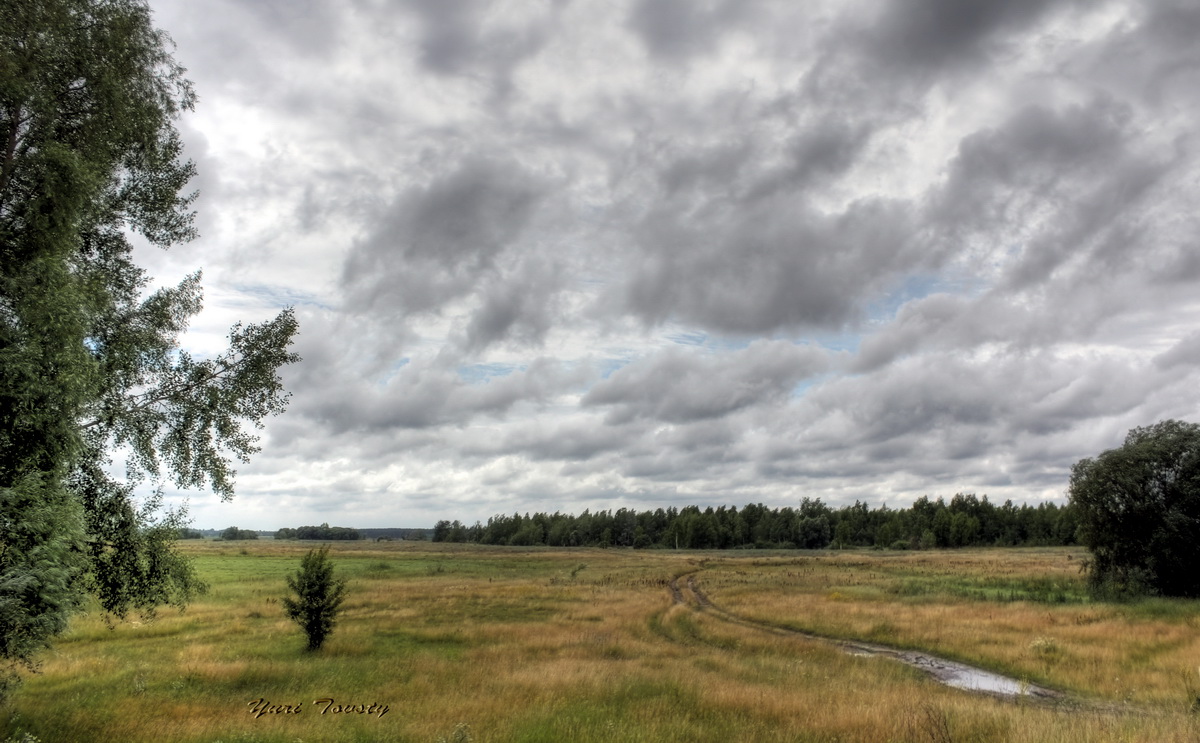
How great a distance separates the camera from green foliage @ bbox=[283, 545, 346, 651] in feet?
79.9

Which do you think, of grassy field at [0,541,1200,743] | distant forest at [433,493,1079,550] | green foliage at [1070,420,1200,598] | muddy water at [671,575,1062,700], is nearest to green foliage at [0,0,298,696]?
grassy field at [0,541,1200,743]

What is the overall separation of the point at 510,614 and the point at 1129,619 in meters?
32.7

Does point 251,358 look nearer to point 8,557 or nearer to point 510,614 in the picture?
point 8,557

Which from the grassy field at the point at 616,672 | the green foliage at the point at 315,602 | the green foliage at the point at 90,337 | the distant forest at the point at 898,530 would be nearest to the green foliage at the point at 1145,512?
the grassy field at the point at 616,672

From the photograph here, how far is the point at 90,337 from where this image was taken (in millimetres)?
13562

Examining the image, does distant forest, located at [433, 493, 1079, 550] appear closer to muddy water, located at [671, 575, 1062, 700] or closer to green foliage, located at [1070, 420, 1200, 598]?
green foliage, located at [1070, 420, 1200, 598]

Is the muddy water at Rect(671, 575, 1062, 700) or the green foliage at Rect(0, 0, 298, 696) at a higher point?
the green foliage at Rect(0, 0, 298, 696)

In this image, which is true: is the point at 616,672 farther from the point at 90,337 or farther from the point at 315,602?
the point at 90,337

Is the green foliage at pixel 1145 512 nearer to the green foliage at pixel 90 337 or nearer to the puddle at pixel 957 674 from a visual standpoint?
the puddle at pixel 957 674

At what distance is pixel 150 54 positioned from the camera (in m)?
15.1

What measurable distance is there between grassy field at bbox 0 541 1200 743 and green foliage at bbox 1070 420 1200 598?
4017 millimetres

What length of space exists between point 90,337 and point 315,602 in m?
15.3

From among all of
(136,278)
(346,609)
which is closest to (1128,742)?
(136,278)

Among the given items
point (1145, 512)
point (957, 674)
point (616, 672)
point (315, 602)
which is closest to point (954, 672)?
point (957, 674)
